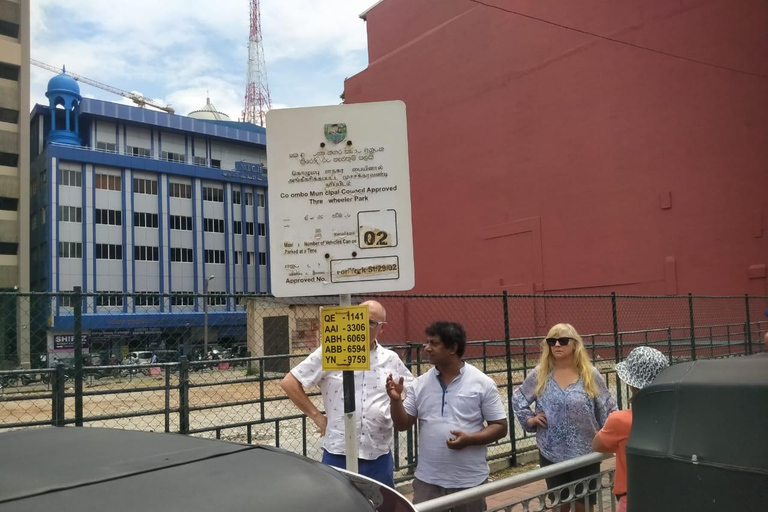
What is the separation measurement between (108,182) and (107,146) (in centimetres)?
488

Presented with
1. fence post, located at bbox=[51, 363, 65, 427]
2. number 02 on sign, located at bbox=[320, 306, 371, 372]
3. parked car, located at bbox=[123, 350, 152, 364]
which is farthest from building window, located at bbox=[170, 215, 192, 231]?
number 02 on sign, located at bbox=[320, 306, 371, 372]

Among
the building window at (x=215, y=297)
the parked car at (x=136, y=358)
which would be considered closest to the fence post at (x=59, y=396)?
the parked car at (x=136, y=358)

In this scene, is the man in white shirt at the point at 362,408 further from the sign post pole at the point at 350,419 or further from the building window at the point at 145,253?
the building window at the point at 145,253

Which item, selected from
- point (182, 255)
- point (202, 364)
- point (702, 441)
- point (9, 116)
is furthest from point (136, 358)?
point (182, 255)

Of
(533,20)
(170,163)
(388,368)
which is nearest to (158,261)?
(170,163)

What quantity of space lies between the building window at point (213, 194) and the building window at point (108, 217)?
7781mm

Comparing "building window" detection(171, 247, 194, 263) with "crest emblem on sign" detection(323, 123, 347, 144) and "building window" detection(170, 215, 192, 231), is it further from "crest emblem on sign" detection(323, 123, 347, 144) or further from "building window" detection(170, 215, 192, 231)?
"crest emblem on sign" detection(323, 123, 347, 144)

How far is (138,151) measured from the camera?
54.8 m

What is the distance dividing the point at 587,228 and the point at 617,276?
7.08ft

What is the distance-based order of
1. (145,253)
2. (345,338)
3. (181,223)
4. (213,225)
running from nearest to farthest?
(345,338) → (145,253) → (181,223) → (213,225)

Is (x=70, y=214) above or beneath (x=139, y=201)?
beneath

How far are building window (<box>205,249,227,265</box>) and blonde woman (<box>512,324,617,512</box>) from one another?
173 ft

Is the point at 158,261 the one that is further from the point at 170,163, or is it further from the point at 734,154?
the point at 734,154

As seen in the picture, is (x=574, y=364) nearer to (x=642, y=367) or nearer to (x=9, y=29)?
(x=642, y=367)
